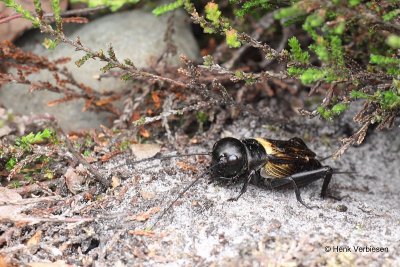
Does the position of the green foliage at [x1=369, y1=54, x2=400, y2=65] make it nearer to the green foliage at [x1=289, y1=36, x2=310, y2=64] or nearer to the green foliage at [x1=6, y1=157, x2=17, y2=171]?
the green foliage at [x1=289, y1=36, x2=310, y2=64]

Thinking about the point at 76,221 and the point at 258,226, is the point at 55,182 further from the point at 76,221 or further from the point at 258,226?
the point at 258,226

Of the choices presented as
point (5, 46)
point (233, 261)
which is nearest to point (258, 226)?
point (233, 261)

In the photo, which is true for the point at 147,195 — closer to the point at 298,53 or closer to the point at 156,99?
the point at 156,99

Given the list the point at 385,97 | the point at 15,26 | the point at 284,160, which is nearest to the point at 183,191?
the point at 284,160

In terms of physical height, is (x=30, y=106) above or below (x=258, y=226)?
below

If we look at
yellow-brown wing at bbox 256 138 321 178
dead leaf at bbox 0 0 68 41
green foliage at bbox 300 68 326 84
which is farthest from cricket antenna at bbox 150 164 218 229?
dead leaf at bbox 0 0 68 41

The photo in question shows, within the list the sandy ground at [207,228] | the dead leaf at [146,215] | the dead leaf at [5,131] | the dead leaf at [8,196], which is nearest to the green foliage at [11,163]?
the dead leaf at [8,196]
